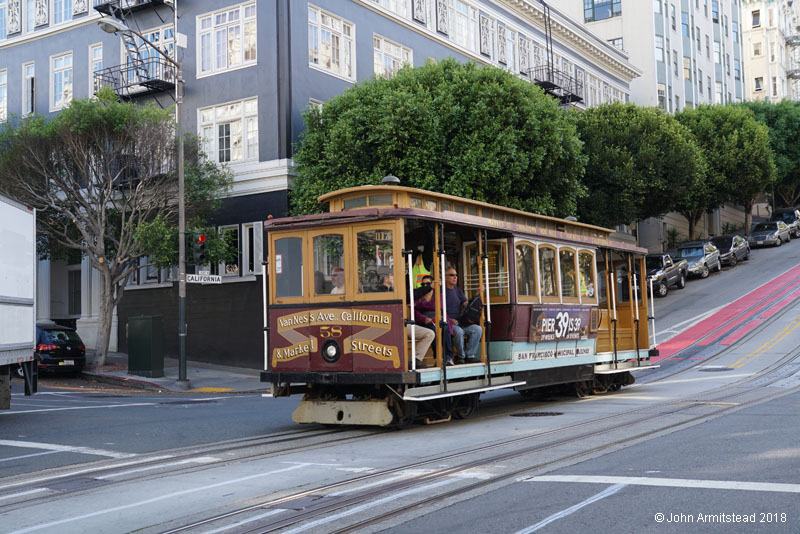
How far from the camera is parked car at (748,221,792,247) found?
55.1 metres

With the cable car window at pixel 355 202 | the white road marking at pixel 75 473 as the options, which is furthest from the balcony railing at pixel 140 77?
the white road marking at pixel 75 473

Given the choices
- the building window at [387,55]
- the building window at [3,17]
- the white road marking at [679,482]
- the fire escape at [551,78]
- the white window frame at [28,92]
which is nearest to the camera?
the white road marking at [679,482]

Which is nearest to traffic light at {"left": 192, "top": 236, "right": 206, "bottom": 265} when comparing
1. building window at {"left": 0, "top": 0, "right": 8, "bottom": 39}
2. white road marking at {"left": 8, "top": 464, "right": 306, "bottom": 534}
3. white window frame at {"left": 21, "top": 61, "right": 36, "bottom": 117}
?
white road marking at {"left": 8, "top": 464, "right": 306, "bottom": 534}

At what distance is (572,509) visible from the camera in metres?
6.18

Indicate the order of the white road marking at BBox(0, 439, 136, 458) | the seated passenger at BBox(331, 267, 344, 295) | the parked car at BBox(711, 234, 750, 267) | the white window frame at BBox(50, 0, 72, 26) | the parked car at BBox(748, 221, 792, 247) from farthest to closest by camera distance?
the parked car at BBox(748, 221, 792, 247) → the parked car at BBox(711, 234, 750, 267) → the white window frame at BBox(50, 0, 72, 26) → the seated passenger at BBox(331, 267, 344, 295) → the white road marking at BBox(0, 439, 136, 458)

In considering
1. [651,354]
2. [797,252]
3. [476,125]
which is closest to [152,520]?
[651,354]

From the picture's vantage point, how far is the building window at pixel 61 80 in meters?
31.9

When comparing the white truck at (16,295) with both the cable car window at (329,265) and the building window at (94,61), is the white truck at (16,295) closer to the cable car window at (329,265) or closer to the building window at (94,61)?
the cable car window at (329,265)

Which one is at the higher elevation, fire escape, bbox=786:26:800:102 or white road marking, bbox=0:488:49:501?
fire escape, bbox=786:26:800:102

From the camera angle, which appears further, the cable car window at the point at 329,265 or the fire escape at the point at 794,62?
the fire escape at the point at 794,62

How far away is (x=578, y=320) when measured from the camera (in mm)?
14844

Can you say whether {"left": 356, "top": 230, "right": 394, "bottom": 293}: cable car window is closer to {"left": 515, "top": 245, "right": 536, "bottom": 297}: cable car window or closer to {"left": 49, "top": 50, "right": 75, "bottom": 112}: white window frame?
{"left": 515, "top": 245, "right": 536, "bottom": 297}: cable car window

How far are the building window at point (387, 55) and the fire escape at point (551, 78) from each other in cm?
1136

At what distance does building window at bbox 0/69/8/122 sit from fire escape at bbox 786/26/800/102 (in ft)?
298
